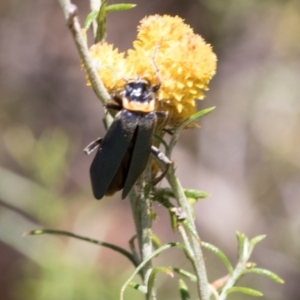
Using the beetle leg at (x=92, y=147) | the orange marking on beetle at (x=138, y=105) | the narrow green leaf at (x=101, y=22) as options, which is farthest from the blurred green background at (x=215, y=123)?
the narrow green leaf at (x=101, y=22)

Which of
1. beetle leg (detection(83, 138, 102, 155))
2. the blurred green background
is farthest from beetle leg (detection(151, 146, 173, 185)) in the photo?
the blurred green background

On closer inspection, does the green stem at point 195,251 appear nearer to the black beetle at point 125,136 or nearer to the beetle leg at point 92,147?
the black beetle at point 125,136

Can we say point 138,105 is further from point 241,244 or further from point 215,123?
point 215,123

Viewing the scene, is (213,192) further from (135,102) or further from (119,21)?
(135,102)

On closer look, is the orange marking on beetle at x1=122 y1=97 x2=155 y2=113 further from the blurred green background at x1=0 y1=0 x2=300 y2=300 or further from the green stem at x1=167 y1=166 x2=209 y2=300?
the blurred green background at x1=0 y1=0 x2=300 y2=300

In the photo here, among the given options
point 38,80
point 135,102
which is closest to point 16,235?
point 135,102
